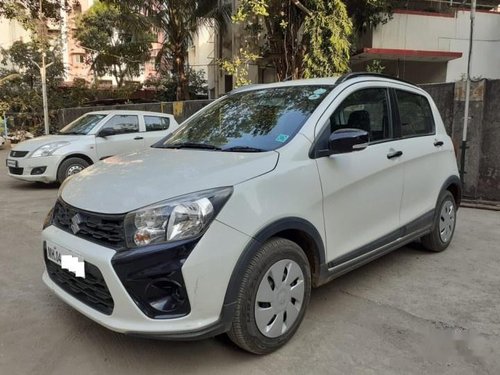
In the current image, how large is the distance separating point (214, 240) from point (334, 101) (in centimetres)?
162

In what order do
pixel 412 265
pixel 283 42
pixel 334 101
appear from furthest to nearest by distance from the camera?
1. pixel 283 42
2. pixel 412 265
3. pixel 334 101

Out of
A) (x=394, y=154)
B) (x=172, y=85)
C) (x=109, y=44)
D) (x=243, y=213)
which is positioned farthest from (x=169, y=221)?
(x=109, y=44)

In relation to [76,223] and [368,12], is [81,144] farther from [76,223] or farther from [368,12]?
[368,12]

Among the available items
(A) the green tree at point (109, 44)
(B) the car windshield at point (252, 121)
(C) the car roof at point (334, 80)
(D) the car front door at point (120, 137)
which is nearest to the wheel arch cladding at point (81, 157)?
(D) the car front door at point (120, 137)

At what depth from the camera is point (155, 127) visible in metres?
10.6

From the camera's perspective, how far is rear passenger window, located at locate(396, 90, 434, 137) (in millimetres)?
4504

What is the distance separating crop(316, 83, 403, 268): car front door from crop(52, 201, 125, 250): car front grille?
1.45 m

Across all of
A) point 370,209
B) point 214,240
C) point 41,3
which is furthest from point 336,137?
point 41,3

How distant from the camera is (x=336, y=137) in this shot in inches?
135

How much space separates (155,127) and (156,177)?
7779mm

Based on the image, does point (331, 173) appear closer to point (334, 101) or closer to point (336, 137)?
point (336, 137)

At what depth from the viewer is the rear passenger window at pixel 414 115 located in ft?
14.8

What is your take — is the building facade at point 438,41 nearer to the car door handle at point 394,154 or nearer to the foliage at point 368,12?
the foliage at point 368,12

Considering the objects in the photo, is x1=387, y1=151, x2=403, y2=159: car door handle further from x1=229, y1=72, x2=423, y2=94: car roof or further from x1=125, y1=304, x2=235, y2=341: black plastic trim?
x1=125, y1=304, x2=235, y2=341: black plastic trim
